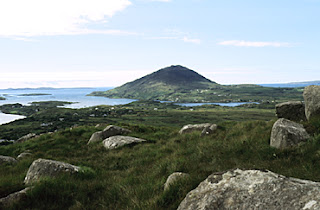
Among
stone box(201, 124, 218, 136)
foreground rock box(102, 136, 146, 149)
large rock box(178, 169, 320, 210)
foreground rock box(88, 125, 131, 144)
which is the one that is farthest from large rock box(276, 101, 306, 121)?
foreground rock box(88, 125, 131, 144)

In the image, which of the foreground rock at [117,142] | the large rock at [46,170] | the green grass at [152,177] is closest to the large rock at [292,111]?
the green grass at [152,177]

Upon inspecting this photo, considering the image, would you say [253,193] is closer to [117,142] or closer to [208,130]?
[208,130]

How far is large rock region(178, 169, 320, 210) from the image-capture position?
372 cm

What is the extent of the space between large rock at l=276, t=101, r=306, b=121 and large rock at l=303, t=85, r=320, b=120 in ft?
5.24

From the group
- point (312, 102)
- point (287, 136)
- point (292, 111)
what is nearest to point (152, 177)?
point (287, 136)

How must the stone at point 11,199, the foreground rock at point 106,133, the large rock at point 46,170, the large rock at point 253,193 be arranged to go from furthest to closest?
the foreground rock at point 106,133, the large rock at point 46,170, the stone at point 11,199, the large rock at point 253,193

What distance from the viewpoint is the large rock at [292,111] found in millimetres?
15289

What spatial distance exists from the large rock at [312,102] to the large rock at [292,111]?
1.60 m

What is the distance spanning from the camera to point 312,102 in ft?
43.4

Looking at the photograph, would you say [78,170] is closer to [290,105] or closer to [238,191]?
[238,191]

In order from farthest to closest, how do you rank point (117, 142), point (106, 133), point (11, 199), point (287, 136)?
point (106, 133), point (117, 142), point (287, 136), point (11, 199)

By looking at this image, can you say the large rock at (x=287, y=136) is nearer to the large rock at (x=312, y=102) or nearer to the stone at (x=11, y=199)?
the large rock at (x=312, y=102)

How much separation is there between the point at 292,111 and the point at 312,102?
2.59 meters

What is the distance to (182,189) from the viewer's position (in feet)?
18.3
